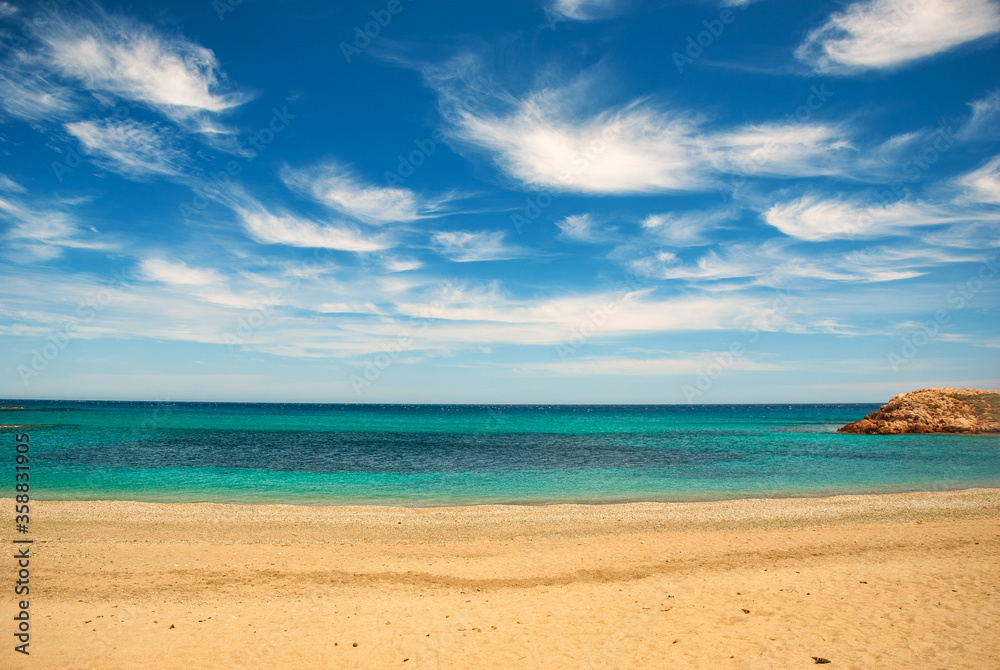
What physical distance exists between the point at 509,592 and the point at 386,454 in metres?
33.1

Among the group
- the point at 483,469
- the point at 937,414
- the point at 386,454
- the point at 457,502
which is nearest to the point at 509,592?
the point at 457,502

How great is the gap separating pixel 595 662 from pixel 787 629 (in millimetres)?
3603

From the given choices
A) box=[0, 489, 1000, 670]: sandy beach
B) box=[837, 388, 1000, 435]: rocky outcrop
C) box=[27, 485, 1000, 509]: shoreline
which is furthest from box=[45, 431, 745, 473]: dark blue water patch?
box=[837, 388, 1000, 435]: rocky outcrop

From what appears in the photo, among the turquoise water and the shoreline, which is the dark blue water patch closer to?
the turquoise water

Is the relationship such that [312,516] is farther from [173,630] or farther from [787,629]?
[787,629]

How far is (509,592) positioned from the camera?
1091 cm

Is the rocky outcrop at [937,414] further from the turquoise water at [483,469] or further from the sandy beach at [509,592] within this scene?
the sandy beach at [509,592]

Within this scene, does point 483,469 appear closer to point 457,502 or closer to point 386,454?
point 457,502

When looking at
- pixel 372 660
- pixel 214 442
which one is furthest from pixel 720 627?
pixel 214 442

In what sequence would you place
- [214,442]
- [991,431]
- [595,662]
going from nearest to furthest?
[595,662], [214,442], [991,431]

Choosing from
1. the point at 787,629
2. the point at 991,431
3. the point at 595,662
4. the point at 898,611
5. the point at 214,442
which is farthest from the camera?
the point at 991,431

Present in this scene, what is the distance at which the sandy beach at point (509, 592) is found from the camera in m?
7.94

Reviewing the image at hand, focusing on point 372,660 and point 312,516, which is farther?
point 312,516

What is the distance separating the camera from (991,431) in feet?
198
